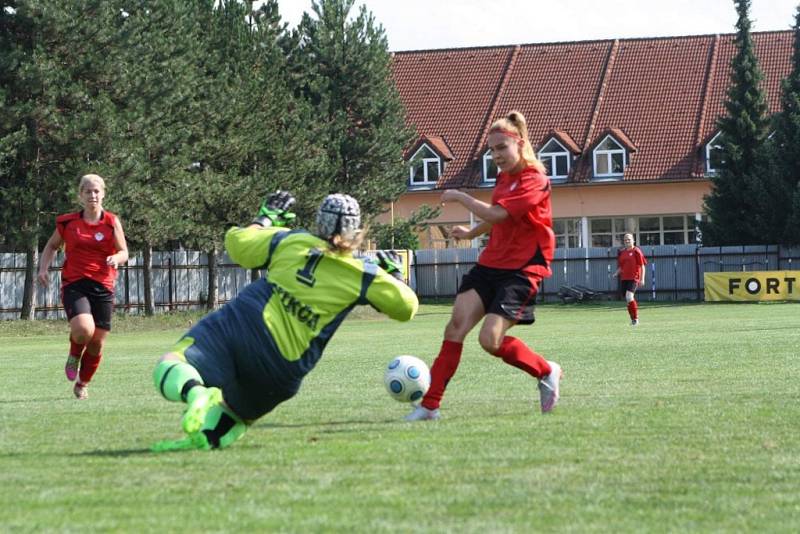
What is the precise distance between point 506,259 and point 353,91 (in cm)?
4216

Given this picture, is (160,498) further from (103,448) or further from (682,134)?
(682,134)

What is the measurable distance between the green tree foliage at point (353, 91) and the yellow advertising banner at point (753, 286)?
12307 mm

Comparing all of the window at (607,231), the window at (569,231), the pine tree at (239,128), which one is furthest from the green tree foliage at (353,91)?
the window at (607,231)

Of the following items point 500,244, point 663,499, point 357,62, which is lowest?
point 663,499

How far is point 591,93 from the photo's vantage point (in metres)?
61.8

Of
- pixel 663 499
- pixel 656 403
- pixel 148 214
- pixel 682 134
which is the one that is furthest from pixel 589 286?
pixel 663 499

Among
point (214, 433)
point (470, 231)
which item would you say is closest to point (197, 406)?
point (214, 433)

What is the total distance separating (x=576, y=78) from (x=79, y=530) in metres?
58.8

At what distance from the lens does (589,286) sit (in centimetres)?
5312

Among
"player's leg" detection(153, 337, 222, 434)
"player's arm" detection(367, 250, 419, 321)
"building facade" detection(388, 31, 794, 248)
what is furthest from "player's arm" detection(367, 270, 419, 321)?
"building facade" detection(388, 31, 794, 248)

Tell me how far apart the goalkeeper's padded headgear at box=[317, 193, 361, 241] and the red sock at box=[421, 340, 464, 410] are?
2204 millimetres

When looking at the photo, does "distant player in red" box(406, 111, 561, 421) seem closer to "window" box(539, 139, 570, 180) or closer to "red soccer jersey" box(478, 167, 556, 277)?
"red soccer jersey" box(478, 167, 556, 277)

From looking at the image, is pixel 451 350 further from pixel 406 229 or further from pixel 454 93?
pixel 454 93

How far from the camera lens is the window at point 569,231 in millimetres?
61031
